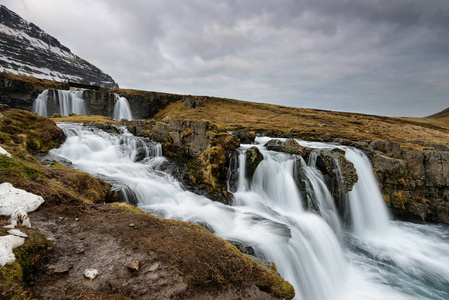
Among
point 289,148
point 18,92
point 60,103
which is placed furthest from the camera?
point 60,103

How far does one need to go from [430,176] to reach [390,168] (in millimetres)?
3220

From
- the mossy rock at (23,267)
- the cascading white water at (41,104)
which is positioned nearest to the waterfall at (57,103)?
the cascading white water at (41,104)

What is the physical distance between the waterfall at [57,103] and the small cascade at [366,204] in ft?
159

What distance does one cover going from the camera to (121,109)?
5056 cm

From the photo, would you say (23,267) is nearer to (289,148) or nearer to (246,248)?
(246,248)

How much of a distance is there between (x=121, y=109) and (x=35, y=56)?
385ft

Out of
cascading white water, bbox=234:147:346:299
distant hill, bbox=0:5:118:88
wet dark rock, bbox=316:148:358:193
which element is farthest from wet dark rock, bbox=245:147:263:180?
distant hill, bbox=0:5:118:88

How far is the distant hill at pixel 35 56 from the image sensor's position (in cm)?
10244

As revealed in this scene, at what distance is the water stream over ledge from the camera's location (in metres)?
8.17

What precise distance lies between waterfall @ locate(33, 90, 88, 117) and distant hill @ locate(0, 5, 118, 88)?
76210mm

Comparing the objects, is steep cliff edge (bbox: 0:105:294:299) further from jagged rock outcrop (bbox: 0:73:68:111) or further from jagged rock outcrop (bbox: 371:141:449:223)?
jagged rock outcrop (bbox: 0:73:68:111)

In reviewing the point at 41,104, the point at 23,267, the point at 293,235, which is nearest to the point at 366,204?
the point at 293,235

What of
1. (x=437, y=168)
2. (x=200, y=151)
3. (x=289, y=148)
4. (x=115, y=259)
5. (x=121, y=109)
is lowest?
(x=115, y=259)

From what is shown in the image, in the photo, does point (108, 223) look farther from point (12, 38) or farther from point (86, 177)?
point (12, 38)
